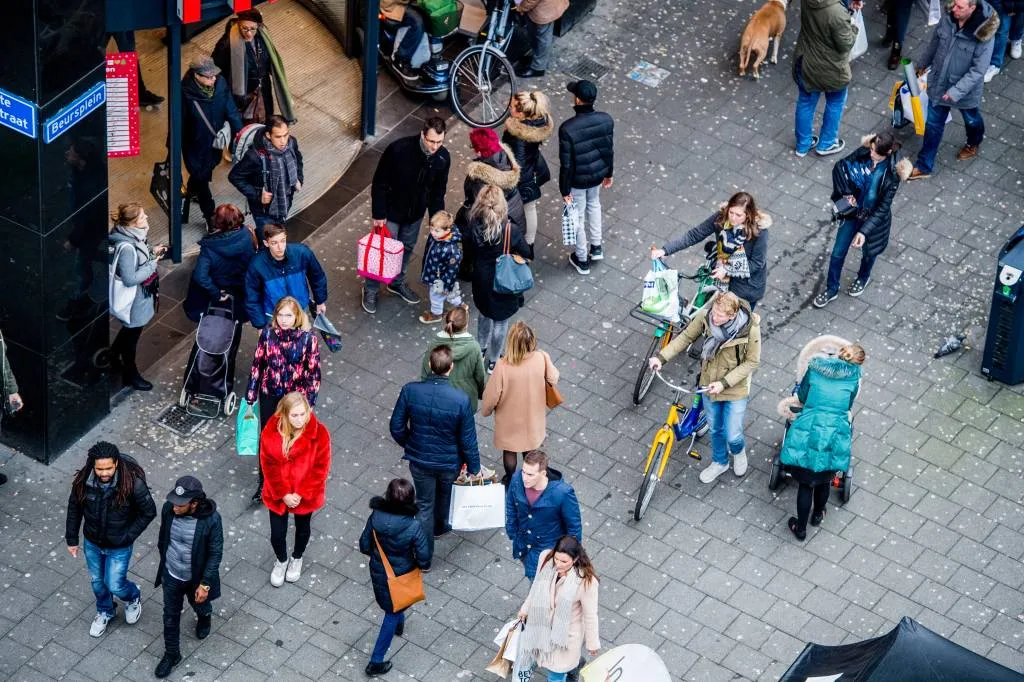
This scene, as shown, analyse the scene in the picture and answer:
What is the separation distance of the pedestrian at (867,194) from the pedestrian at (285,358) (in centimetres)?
492

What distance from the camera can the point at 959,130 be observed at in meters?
17.8

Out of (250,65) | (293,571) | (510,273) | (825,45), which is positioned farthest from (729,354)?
(250,65)

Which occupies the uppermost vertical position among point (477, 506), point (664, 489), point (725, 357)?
point (725, 357)

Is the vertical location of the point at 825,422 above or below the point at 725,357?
below

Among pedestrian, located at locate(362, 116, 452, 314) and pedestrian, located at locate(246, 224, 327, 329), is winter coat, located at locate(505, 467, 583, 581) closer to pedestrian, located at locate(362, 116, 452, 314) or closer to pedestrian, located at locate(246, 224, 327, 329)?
pedestrian, located at locate(246, 224, 327, 329)

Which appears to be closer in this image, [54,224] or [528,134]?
[54,224]

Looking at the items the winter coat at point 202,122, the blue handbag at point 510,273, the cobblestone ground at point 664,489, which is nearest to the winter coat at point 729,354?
the cobblestone ground at point 664,489

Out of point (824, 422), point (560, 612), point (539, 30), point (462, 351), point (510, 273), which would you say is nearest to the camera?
point (560, 612)

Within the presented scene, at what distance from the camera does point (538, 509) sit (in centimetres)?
1157

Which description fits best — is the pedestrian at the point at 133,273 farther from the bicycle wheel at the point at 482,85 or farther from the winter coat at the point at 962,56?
the winter coat at the point at 962,56

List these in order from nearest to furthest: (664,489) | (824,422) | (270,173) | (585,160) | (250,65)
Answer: (824,422)
(664,489)
(270,173)
(585,160)
(250,65)

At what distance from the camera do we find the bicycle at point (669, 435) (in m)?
13.2

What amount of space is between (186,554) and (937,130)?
8.78 metres

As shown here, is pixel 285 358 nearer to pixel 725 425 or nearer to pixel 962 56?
pixel 725 425
